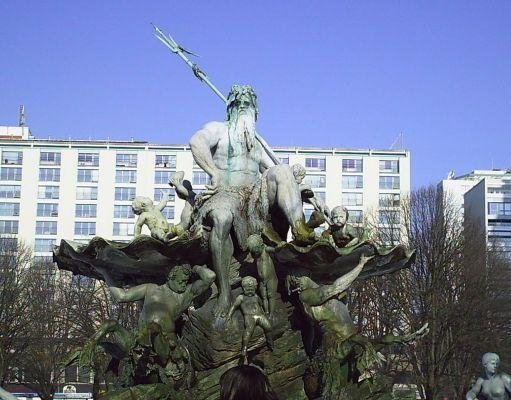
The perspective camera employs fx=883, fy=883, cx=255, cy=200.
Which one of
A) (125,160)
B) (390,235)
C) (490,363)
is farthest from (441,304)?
(125,160)

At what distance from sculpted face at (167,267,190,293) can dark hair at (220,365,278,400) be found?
25.4 ft

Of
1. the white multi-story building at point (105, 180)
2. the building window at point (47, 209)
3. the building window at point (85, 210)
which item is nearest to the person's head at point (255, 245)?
the white multi-story building at point (105, 180)

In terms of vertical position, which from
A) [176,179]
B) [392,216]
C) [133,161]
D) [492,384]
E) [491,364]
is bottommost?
[492,384]

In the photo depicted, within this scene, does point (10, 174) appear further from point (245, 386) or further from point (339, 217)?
point (245, 386)

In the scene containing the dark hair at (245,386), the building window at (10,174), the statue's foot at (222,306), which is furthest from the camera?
the building window at (10,174)

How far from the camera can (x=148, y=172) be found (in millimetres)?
83312

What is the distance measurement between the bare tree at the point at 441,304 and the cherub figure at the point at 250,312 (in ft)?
81.8

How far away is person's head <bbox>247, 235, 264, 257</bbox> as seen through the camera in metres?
12.0

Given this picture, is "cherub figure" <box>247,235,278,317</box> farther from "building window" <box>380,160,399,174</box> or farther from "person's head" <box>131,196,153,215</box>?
"building window" <box>380,160,399,174</box>

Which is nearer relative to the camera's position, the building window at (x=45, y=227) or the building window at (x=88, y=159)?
the building window at (x=45, y=227)

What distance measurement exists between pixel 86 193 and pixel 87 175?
1723mm

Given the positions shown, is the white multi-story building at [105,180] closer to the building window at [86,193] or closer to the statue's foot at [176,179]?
the building window at [86,193]

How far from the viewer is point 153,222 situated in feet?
40.9

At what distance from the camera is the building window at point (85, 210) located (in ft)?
276
